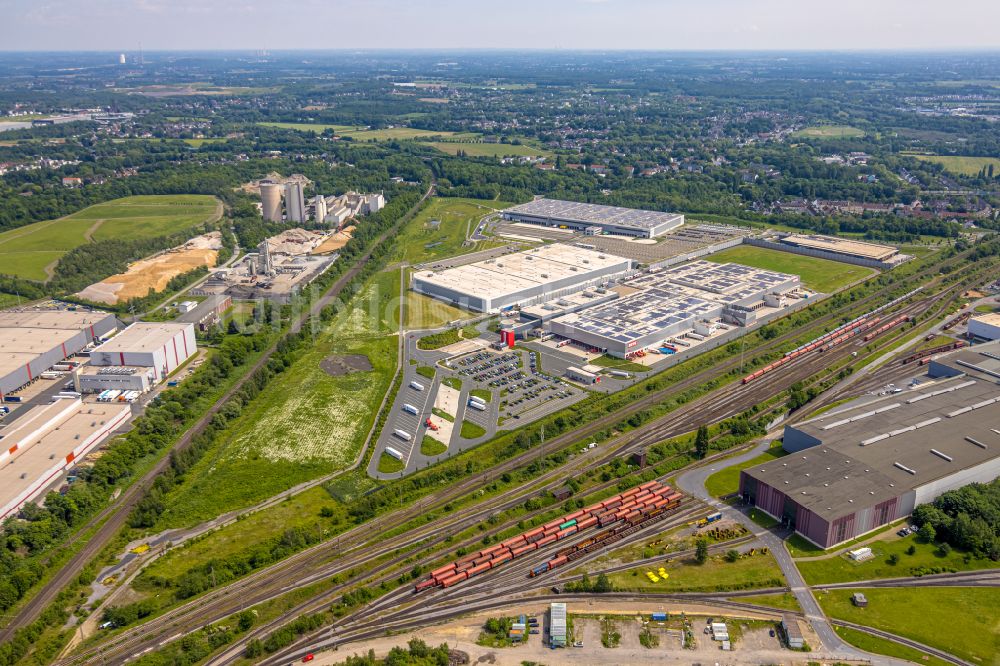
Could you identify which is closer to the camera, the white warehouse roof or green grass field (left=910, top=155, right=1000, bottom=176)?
the white warehouse roof

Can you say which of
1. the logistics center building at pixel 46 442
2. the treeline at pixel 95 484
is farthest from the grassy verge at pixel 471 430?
the logistics center building at pixel 46 442

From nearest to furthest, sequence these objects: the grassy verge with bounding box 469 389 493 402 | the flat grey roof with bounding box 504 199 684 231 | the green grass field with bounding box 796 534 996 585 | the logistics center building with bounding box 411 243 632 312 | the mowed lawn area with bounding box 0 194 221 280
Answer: the green grass field with bounding box 796 534 996 585 < the grassy verge with bounding box 469 389 493 402 < the logistics center building with bounding box 411 243 632 312 < the mowed lawn area with bounding box 0 194 221 280 < the flat grey roof with bounding box 504 199 684 231

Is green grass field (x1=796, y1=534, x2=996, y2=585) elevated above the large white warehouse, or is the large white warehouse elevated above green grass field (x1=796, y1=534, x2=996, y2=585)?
the large white warehouse

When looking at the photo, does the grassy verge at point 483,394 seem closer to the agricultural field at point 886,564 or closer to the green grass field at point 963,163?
the agricultural field at point 886,564

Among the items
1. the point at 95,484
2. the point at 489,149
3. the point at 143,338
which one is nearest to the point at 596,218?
the point at 143,338

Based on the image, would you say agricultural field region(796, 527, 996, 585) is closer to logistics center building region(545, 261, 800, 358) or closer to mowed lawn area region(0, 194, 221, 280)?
logistics center building region(545, 261, 800, 358)

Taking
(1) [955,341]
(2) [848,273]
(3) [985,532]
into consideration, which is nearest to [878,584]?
(3) [985,532]

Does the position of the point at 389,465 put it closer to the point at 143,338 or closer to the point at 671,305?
the point at 143,338

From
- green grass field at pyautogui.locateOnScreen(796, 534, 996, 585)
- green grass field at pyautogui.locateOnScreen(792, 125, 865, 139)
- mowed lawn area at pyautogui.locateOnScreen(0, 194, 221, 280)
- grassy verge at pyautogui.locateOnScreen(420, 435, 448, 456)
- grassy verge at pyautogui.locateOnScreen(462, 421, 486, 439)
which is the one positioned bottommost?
green grass field at pyautogui.locateOnScreen(796, 534, 996, 585)

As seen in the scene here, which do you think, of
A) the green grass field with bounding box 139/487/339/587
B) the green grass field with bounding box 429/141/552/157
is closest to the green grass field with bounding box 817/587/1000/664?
the green grass field with bounding box 139/487/339/587
